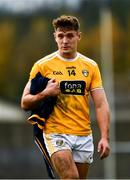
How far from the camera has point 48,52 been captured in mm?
39531

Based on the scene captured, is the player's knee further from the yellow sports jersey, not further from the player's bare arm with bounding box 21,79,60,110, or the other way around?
the player's bare arm with bounding box 21,79,60,110

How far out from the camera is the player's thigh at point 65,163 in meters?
7.51

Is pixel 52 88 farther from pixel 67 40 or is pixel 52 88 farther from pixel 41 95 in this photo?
pixel 67 40

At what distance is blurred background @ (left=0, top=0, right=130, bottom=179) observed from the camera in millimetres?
27922

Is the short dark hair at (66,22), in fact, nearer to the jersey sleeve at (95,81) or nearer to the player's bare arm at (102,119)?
the jersey sleeve at (95,81)

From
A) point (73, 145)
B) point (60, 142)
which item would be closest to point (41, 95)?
point (60, 142)

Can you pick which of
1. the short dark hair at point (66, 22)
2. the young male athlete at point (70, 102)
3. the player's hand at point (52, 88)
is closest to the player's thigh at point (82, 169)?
the young male athlete at point (70, 102)

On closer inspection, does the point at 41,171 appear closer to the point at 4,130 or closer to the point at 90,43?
the point at 4,130

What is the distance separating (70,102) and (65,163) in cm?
57

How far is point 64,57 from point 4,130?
23041 millimetres

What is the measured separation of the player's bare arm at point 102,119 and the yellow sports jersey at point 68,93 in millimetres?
103

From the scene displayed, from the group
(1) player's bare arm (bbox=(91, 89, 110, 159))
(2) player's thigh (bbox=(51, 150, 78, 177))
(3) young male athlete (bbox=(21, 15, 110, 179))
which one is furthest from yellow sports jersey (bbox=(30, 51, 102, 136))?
(2) player's thigh (bbox=(51, 150, 78, 177))

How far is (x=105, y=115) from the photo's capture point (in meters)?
7.77

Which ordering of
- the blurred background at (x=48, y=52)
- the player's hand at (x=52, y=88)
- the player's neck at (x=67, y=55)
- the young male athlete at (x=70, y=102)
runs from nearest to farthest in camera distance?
the player's hand at (x=52, y=88) → the young male athlete at (x=70, y=102) → the player's neck at (x=67, y=55) → the blurred background at (x=48, y=52)
